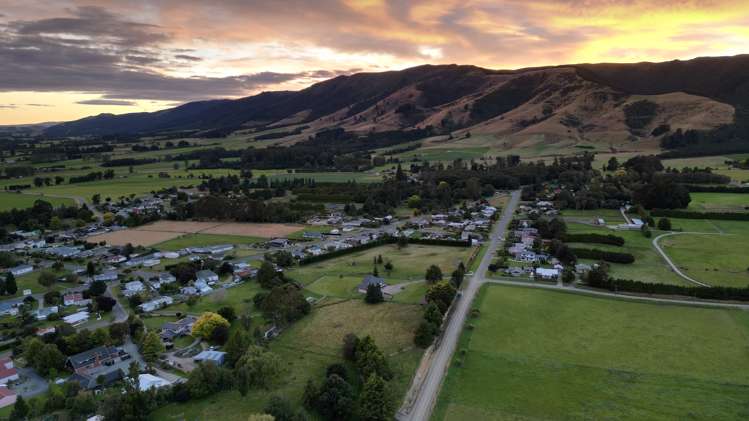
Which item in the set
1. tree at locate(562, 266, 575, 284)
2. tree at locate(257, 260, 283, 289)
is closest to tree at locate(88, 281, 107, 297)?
tree at locate(257, 260, 283, 289)

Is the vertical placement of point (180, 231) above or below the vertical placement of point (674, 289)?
below

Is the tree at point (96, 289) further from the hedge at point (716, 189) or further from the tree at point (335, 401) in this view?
the hedge at point (716, 189)

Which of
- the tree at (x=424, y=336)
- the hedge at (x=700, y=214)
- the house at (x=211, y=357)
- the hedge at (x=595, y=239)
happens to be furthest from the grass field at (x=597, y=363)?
the hedge at (x=700, y=214)

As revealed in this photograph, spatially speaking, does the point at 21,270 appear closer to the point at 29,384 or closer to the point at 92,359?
the point at 29,384

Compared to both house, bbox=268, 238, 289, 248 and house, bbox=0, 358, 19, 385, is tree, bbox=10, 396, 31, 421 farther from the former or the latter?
house, bbox=268, 238, 289, 248

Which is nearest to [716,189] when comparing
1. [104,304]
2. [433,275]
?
[433,275]
